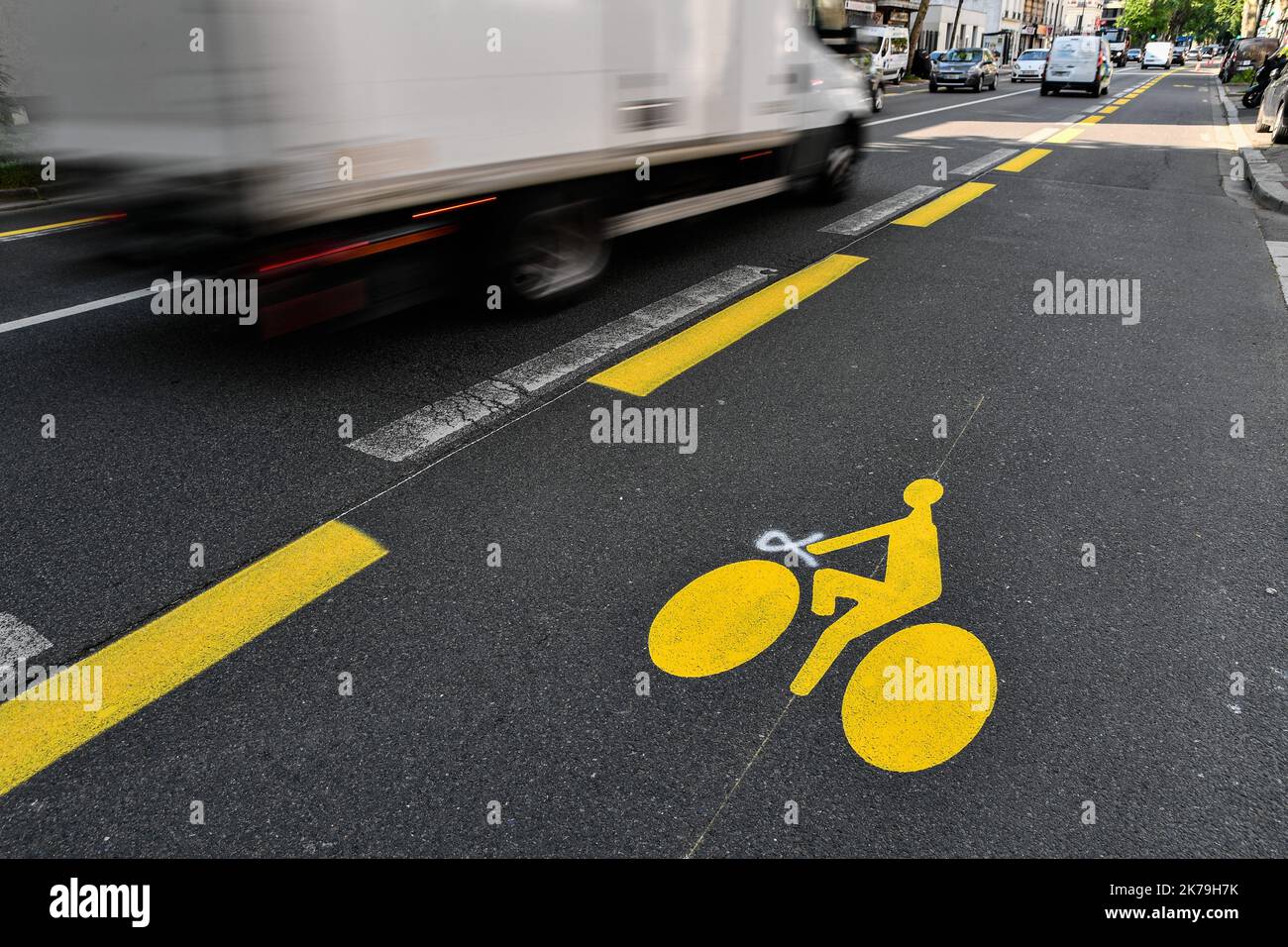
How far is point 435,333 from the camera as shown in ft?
17.1

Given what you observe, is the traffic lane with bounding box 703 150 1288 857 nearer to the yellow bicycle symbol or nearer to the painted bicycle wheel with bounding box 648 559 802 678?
the yellow bicycle symbol

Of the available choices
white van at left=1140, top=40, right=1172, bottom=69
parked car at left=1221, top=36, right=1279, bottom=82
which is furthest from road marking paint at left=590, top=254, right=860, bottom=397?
white van at left=1140, top=40, right=1172, bottom=69

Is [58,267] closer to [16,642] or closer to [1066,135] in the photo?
[16,642]

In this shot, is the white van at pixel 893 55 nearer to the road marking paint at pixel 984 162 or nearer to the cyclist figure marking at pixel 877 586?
the road marking paint at pixel 984 162

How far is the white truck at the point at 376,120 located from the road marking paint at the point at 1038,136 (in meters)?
11.5

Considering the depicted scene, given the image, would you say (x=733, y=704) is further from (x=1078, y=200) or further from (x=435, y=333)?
(x=1078, y=200)

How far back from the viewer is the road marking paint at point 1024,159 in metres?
12.0

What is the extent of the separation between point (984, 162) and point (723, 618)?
11777mm

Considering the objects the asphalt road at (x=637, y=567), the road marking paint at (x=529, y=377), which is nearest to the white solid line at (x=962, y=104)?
the road marking paint at (x=529, y=377)

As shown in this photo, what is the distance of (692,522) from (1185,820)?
1826 mm

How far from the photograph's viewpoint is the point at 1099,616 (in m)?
2.82

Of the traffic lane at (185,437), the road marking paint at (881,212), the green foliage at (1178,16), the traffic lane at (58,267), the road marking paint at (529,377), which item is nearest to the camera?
the traffic lane at (185,437)

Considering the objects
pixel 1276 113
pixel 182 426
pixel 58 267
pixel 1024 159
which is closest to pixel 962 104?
pixel 1276 113
